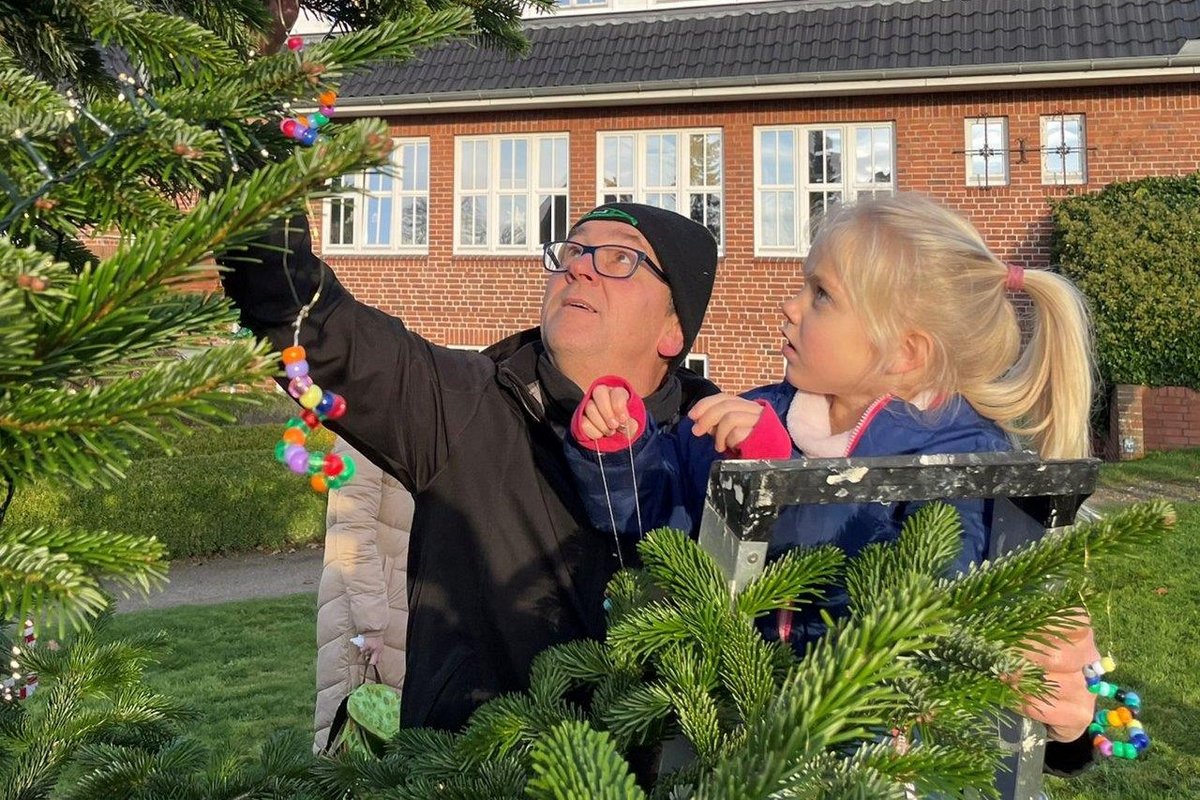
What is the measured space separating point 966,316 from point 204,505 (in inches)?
400

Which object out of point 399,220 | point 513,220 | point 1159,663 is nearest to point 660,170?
point 513,220

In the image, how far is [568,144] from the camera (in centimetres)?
1538

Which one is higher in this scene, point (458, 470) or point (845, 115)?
point (845, 115)

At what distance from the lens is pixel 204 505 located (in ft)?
35.2

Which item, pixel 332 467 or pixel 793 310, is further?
pixel 793 310

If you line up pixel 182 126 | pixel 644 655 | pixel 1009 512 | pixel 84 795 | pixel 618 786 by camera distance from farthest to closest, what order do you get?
pixel 84 795 < pixel 1009 512 < pixel 644 655 < pixel 182 126 < pixel 618 786

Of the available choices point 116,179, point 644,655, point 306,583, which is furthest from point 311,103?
point 306,583

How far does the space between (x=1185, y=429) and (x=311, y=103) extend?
15.3m

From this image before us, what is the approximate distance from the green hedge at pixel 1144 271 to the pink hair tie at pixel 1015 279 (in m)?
11.8

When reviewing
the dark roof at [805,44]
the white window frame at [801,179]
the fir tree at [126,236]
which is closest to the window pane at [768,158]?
the white window frame at [801,179]

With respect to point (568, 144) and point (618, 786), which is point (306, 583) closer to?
point (568, 144)

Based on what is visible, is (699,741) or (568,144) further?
(568,144)

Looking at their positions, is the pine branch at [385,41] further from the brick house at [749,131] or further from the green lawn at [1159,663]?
the brick house at [749,131]

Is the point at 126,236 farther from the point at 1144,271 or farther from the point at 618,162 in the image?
the point at 618,162
